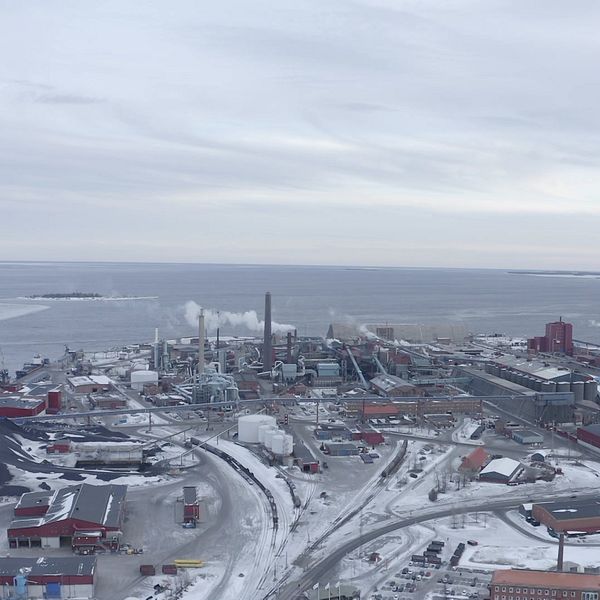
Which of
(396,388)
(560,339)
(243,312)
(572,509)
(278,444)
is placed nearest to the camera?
(572,509)

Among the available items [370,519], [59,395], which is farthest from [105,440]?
[370,519]

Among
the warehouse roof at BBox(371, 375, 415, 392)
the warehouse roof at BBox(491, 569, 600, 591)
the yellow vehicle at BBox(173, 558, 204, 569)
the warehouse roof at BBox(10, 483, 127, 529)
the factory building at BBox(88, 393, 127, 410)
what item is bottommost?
the yellow vehicle at BBox(173, 558, 204, 569)

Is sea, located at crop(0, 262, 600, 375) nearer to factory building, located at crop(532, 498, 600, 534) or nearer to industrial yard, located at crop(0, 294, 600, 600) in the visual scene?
industrial yard, located at crop(0, 294, 600, 600)

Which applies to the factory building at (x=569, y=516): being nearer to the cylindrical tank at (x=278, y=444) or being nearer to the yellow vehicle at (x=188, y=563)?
the cylindrical tank at (x=278, y=444)

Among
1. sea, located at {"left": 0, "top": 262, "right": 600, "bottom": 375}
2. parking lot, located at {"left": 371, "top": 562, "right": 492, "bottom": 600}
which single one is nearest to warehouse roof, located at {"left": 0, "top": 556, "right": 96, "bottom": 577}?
parking lot, located at {"left": 371, "top": 562, "right": 492, "bottom": 600}

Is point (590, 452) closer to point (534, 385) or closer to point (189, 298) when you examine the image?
point (534, 385)

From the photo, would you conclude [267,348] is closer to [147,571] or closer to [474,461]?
[474,461]

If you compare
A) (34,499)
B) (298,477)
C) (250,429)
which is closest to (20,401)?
(250,429)
